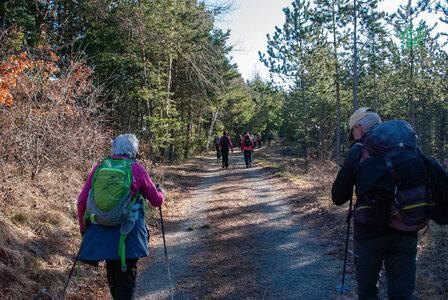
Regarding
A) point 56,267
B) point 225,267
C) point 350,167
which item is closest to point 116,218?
point 350,167

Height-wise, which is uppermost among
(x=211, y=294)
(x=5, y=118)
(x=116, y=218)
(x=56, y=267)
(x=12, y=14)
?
(x=12, y=14)

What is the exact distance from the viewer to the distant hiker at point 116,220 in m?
2.94

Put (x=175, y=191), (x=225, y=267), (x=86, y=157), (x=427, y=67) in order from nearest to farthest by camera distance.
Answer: (x=225, y=267), (x=86, y=157), (x=175, y=191), (x=427, y=67)

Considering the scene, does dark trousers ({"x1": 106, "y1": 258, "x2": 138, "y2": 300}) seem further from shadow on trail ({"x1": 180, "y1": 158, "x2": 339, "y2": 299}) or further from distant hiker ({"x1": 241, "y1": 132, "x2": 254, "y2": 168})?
distant hiker ({"x1": 241, "y1": 132, "x2": 254, "y2": 168})

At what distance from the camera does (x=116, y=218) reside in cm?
292

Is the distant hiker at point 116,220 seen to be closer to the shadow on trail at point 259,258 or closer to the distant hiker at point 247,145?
the shadow on trail at point 259,258

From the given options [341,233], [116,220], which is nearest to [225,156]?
[341,233]

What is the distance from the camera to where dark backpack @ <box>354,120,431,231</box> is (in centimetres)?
241

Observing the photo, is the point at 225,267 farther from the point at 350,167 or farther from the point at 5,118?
the point at 5,118

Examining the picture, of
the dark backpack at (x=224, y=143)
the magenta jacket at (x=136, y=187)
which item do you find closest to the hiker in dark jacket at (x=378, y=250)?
the magenta jacket at (x=136, y=187)

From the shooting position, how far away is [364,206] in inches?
101

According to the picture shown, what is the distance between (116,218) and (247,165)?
15524 millimetres

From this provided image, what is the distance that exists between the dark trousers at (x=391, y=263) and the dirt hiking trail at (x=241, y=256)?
160cm

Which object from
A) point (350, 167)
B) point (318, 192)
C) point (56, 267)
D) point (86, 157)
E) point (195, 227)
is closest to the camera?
point (350, 167)
